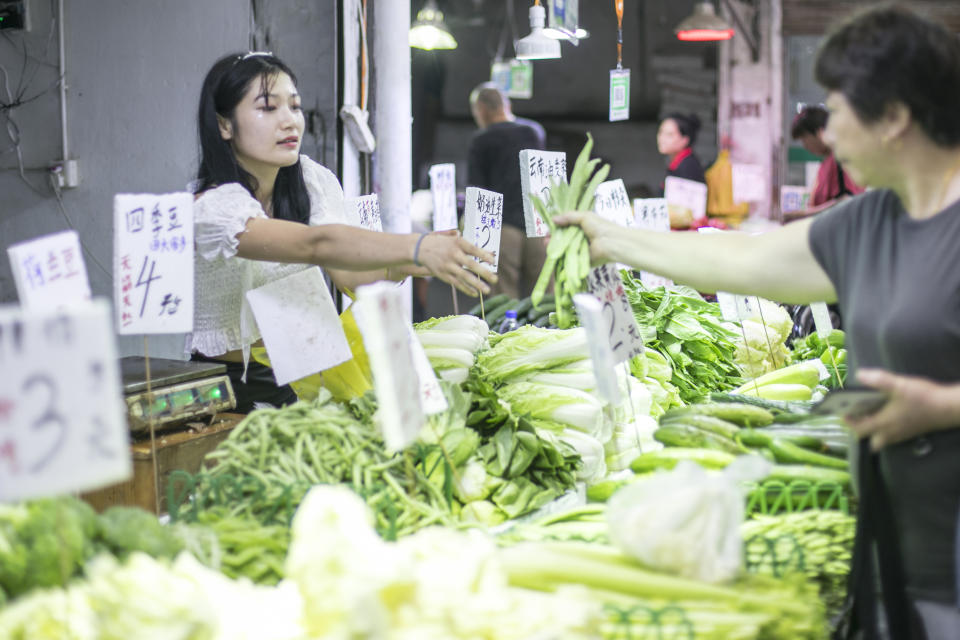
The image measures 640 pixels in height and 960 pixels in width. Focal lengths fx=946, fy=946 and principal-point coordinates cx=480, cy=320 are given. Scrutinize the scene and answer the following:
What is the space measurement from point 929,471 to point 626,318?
1.04 meters

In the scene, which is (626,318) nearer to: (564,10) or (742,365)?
(742,365)

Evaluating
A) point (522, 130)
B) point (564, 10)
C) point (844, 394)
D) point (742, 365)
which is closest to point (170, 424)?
point (844, 394)

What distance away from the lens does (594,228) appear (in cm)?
262

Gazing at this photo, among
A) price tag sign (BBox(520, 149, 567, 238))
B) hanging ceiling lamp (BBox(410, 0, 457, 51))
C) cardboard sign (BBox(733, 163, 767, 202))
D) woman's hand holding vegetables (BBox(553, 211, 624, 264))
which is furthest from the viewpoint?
cardboard sign (BBox(733, 163, 767, 202))

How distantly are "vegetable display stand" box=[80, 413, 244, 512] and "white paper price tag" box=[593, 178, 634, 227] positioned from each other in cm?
192

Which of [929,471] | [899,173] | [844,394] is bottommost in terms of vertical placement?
[929,471]

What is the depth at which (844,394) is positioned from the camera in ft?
6.05

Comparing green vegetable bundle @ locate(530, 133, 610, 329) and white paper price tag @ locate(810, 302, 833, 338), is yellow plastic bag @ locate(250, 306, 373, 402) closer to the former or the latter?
green vegetable bundle @ locate(530, 133, 610, 329)

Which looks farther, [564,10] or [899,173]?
[564,10]

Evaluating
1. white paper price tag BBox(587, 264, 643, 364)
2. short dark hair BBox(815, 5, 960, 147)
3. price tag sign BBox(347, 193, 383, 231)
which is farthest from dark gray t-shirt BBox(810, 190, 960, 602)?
price tag sign BBox(347, 193, 383, 231)

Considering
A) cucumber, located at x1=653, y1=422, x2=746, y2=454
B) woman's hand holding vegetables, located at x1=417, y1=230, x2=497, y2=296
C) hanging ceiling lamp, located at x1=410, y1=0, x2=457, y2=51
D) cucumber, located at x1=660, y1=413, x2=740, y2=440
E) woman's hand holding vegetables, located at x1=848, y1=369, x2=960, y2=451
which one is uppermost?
hanging ceiling lamp, located at x1=410, y1=0, x2=457, y2=51

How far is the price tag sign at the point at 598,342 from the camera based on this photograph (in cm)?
223

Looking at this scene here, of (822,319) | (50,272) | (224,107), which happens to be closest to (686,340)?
(822,319)

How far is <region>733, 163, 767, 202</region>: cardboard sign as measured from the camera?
12586mm
